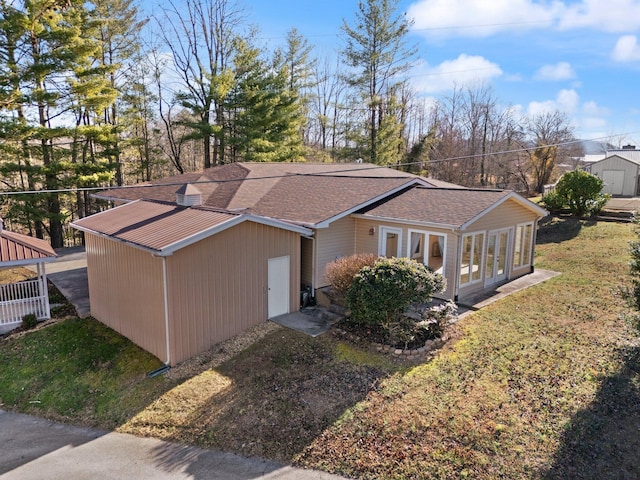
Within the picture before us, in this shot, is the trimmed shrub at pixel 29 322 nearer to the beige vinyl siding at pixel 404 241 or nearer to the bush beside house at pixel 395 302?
the bush beside house at pixel 395 302

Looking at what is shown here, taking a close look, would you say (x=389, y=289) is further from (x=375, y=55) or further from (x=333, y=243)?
(x=375, y=55)

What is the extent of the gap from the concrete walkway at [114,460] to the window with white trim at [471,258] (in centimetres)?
807

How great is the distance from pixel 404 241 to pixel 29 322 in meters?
11.5

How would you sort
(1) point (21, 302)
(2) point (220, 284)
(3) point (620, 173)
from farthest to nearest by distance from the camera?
(3) point (620, 173)
(1) point (21, 302)
(2) point (220, 284)

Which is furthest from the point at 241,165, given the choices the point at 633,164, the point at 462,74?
the point at 462,74

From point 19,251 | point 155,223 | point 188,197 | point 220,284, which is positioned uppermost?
point 188,197

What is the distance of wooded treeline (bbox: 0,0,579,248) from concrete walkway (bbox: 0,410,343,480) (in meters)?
14.4

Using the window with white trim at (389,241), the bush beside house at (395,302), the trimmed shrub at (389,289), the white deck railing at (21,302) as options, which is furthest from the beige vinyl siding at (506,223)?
the white deck railing at (21,302)

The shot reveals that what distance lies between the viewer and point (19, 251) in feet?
39.7

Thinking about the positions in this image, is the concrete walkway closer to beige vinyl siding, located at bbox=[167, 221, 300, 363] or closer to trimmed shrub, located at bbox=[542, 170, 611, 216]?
beige vinyl siding, located at bbox=[167, 221, 300, 363]

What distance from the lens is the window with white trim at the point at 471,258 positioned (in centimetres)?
1246

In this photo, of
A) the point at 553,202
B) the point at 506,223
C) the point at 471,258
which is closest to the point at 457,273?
the point at 471,258

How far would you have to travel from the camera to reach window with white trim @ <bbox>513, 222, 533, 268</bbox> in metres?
14.7

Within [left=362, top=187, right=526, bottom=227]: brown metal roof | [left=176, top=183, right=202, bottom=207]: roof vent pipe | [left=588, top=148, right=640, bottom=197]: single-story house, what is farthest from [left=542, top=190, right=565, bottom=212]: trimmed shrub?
[left=176, top=183, right=202, bottom=207]: roof vent pipe
